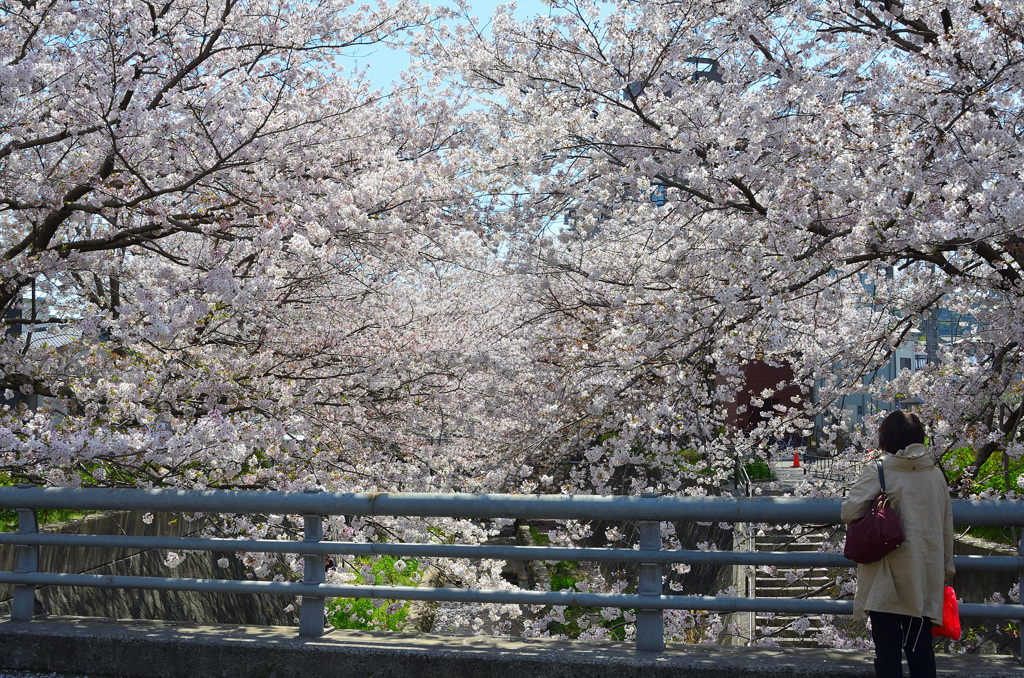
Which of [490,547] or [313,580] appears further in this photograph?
[313,580]

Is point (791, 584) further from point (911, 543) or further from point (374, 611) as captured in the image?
point (911, 543)

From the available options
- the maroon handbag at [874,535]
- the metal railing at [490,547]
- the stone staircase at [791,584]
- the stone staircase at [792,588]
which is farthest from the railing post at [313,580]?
the stone staircase at [792,588]

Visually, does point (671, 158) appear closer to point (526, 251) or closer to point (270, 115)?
point (526, 251)

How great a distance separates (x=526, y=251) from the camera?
867cm

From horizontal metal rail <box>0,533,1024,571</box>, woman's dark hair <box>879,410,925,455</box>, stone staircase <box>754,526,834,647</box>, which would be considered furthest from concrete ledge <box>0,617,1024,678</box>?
stone staircase <box>754,526,834,647</box>

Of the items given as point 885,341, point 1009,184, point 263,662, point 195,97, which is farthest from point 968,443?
point 195,97

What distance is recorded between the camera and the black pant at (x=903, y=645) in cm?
355

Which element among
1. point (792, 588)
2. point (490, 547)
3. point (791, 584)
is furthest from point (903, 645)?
point (791, 584)

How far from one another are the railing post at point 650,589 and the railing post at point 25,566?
3.63 metres

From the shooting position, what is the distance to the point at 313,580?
438 cm

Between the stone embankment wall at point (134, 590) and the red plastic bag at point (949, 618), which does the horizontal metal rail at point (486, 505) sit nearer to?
the red plastic bag at point (949, 618)

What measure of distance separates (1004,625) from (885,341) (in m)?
3.48

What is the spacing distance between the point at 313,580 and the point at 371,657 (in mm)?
573

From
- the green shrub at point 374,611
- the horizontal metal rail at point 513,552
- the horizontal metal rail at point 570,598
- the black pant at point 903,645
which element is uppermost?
the horizontal metal rail at point 513,552
